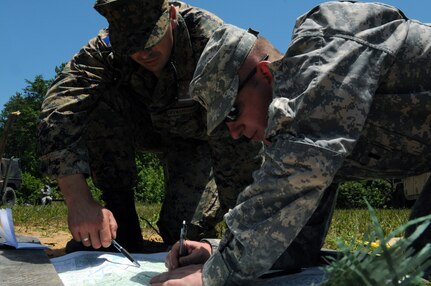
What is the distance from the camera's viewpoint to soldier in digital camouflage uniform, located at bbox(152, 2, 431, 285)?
Result: 160cm

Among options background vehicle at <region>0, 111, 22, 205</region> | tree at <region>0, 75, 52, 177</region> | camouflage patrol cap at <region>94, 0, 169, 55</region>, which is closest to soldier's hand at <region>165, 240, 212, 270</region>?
camouflage patrol cap at <region>94, 0, 169, 55</region>

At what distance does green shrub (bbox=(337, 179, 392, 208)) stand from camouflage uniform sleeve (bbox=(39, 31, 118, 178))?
16644 millimetres

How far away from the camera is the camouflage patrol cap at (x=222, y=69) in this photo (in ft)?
5.98

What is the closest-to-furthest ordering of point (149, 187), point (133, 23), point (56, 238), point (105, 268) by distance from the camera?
point (105, 268) → point (133, 23) → point (56, 238) → point (149, 187)

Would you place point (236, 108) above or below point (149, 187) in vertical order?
above

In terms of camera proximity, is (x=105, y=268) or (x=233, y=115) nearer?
(x=233, y=115)

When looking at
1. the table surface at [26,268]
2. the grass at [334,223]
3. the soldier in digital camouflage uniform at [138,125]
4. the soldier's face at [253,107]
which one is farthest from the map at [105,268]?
→ the grass at [334,223]

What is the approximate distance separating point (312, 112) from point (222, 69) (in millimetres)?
364

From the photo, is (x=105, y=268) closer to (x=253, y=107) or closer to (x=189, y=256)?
(x=189, y=256)

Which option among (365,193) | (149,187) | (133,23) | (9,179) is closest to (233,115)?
(133,23)

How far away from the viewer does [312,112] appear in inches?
62.8

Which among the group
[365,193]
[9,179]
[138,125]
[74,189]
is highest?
[138,125]

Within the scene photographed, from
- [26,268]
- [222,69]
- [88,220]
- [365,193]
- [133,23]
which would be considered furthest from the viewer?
[365,193]

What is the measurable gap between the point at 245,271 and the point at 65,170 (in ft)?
4.55
